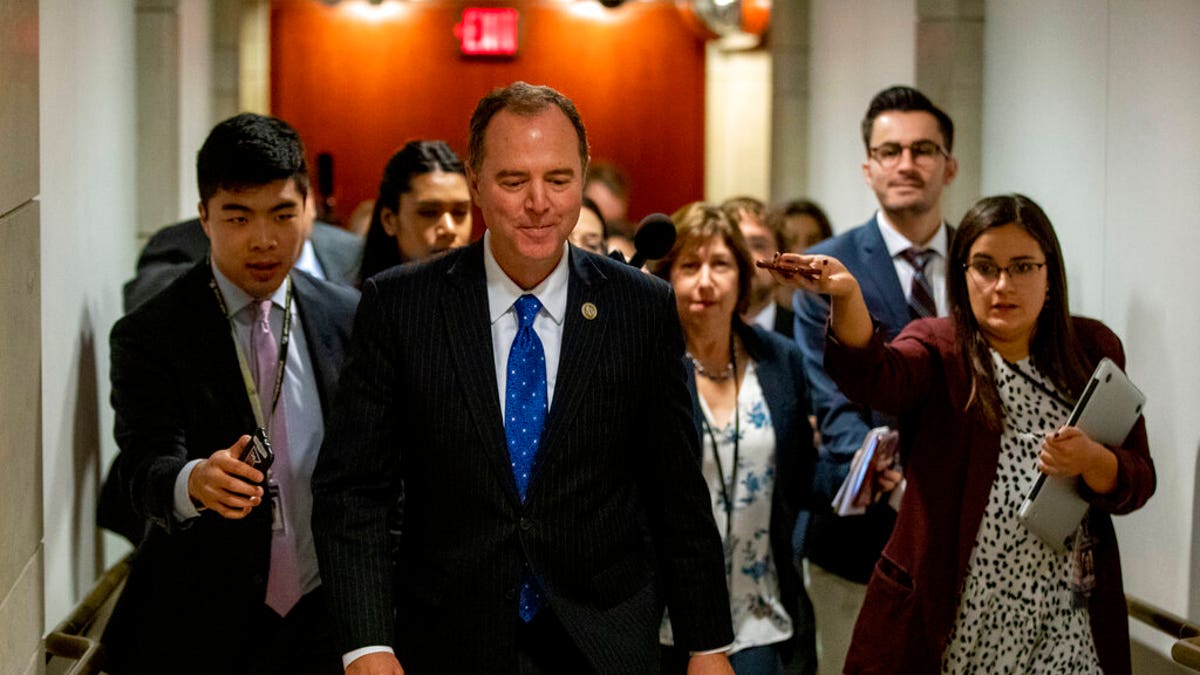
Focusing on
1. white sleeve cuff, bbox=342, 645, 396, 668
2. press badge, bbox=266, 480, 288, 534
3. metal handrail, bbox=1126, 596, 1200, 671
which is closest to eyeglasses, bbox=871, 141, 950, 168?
metal handrail, bbox=1126, 596, 1200, 671

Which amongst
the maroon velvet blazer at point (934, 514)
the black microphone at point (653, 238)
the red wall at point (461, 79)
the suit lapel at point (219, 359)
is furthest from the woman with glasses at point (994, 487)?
the red wall at point (461, 79)

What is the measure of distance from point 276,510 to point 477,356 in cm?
69

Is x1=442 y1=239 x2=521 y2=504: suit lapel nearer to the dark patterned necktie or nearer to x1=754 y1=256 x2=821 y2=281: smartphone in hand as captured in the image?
x1=754 y1=256 x2=821 y2=281: smartphone in hand

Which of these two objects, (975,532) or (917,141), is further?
(917,141)

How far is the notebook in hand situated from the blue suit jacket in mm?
763

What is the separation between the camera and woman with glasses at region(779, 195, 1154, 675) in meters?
3.03

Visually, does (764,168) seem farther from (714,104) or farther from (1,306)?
(1,306)

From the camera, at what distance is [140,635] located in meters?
2.89

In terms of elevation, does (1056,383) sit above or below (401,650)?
above

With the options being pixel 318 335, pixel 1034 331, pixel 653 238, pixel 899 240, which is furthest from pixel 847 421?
pixel 318 335

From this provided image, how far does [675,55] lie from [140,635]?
6.81m

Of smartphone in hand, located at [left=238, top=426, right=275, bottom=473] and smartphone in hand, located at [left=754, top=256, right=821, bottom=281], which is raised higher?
smartphone in hand, located at [left=754, top=256, right=821, bottom=281]

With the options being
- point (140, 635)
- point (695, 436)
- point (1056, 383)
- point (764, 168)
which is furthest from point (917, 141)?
point (764, 168)

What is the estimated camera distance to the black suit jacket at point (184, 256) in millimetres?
4004
